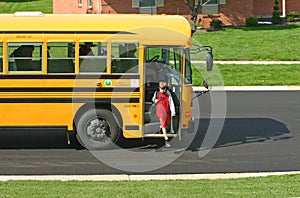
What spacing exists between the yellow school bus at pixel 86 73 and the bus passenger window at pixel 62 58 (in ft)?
0.07

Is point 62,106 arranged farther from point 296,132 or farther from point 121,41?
point 296,132

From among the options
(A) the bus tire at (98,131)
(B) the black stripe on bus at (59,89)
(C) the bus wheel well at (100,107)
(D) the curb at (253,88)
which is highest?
(B) the black stripe on bus at (59,89)

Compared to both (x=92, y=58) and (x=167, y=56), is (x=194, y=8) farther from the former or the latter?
(x=92, y=58)

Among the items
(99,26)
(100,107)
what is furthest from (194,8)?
(100,107)

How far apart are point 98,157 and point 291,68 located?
52.1 ft

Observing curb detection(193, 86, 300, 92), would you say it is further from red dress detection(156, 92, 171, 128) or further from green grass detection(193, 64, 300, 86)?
red dress detection(156, 92, 171, 128)

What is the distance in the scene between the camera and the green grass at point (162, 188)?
32.7 ft

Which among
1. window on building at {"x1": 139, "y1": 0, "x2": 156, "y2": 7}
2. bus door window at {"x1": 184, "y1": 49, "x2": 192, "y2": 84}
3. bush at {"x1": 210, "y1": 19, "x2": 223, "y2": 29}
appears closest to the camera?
bus door window at {"x1": 184, "y1": 49, "x2": 192, "y2": 84}

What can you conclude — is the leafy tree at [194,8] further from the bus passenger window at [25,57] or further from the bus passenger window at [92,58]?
the bus passenger window at [25,57]

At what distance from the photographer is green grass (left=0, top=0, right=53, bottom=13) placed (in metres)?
51.3

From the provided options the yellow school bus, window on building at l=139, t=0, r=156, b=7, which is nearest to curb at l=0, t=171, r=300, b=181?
the yellow school bus

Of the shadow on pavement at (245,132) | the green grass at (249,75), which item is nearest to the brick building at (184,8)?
the green grass at (249,75)

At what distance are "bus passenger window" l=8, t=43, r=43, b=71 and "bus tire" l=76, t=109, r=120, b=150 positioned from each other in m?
1.51

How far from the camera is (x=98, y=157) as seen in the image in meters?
14.1
